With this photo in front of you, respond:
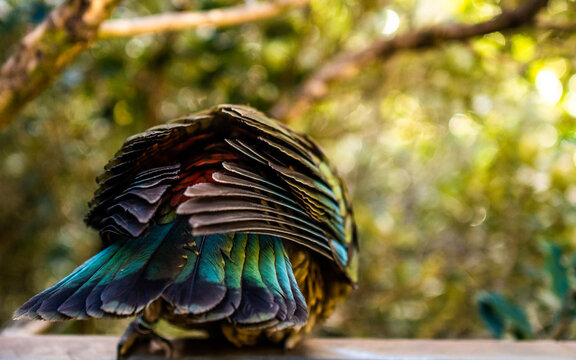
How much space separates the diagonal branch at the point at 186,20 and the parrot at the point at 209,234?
2.14 feet

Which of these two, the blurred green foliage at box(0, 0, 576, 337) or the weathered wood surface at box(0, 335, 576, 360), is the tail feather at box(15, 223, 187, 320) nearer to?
the weathered wood surface at box(0, 335, 576, 360)

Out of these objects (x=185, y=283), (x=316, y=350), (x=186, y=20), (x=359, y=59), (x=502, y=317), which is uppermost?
(x=186, y=20)

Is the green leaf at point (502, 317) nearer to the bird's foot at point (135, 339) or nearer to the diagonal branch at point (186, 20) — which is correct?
the bird's foot at point (135, 339)

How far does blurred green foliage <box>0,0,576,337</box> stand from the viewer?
6.26ft

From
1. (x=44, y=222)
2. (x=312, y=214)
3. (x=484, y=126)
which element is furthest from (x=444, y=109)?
(x=44, y=222)

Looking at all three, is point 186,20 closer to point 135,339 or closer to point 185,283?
point 135,339

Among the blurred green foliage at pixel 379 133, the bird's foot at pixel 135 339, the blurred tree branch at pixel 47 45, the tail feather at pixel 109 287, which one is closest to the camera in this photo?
the tail feather at pixel 109 287

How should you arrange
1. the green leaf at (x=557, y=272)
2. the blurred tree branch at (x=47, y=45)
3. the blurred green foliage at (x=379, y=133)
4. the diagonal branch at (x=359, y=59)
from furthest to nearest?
1. the blurred green foliage at (x=379, y=133)
2. the diagonal branch at (x=359, y=59)
3. the green leaf at (x=557, y=272)
4. the blurred tree branch at (x=47, y=45)

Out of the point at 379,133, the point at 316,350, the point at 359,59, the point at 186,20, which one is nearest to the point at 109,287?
the point at 316,350

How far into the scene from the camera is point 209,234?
2.17 ft

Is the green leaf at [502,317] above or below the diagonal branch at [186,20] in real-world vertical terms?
below

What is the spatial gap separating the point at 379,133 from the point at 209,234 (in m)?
2.27

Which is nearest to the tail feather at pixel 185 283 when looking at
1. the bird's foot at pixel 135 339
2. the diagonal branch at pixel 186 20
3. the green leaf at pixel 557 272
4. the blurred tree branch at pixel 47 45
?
the bird's foot at pixel 135 339

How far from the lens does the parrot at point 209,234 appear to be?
579 millimetres
